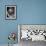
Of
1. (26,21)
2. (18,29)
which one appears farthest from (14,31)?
(26,21)

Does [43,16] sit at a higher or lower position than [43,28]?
higher

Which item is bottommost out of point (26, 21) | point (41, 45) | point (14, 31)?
point (41, 45)

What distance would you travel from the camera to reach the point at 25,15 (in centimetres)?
455

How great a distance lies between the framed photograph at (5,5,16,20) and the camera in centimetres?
454

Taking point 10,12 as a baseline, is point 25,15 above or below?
below

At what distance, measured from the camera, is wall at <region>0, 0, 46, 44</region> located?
4.54 m

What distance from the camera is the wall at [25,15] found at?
14.9ft

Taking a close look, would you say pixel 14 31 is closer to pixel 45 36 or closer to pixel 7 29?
pixel 7 29

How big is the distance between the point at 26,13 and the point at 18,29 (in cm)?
62

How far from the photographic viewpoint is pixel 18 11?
4566 mm

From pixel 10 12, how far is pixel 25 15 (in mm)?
532

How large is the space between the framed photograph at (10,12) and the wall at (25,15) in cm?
10

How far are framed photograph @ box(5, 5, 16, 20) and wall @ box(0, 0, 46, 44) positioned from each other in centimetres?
10

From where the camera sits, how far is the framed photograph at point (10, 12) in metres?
4.54
